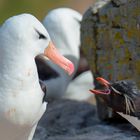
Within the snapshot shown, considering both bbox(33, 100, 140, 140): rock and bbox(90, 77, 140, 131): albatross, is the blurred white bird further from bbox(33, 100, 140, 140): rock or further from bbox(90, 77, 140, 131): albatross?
bbox(90, 77, 140, 131): albatross

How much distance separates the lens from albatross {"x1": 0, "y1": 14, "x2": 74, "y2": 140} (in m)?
5.18

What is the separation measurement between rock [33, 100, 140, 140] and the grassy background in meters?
4.84

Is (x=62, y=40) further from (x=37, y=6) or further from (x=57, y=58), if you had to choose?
(x=37, y=6)

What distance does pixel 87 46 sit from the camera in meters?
6.81

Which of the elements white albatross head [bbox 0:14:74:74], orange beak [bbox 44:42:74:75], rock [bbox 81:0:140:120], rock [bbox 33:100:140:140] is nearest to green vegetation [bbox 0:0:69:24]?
rock [bbox 33:100:140:140]

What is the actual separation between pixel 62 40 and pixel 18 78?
10.3ft

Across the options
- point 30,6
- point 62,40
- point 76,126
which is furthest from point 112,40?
point 30,6

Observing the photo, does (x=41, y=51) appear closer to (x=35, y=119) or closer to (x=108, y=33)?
(x=35, y=119)

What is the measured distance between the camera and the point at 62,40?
8359mm

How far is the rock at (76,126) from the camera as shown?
6.23m

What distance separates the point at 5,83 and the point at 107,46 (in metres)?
1.54

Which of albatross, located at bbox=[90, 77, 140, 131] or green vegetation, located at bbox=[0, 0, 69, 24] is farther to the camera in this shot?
green vegetation, located at bbox=[0, 0, 69, 24]

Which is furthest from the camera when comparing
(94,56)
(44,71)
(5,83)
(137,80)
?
(44,71)

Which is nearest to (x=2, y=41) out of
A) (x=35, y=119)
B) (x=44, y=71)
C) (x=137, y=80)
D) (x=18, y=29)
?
(x=18, y=29)
